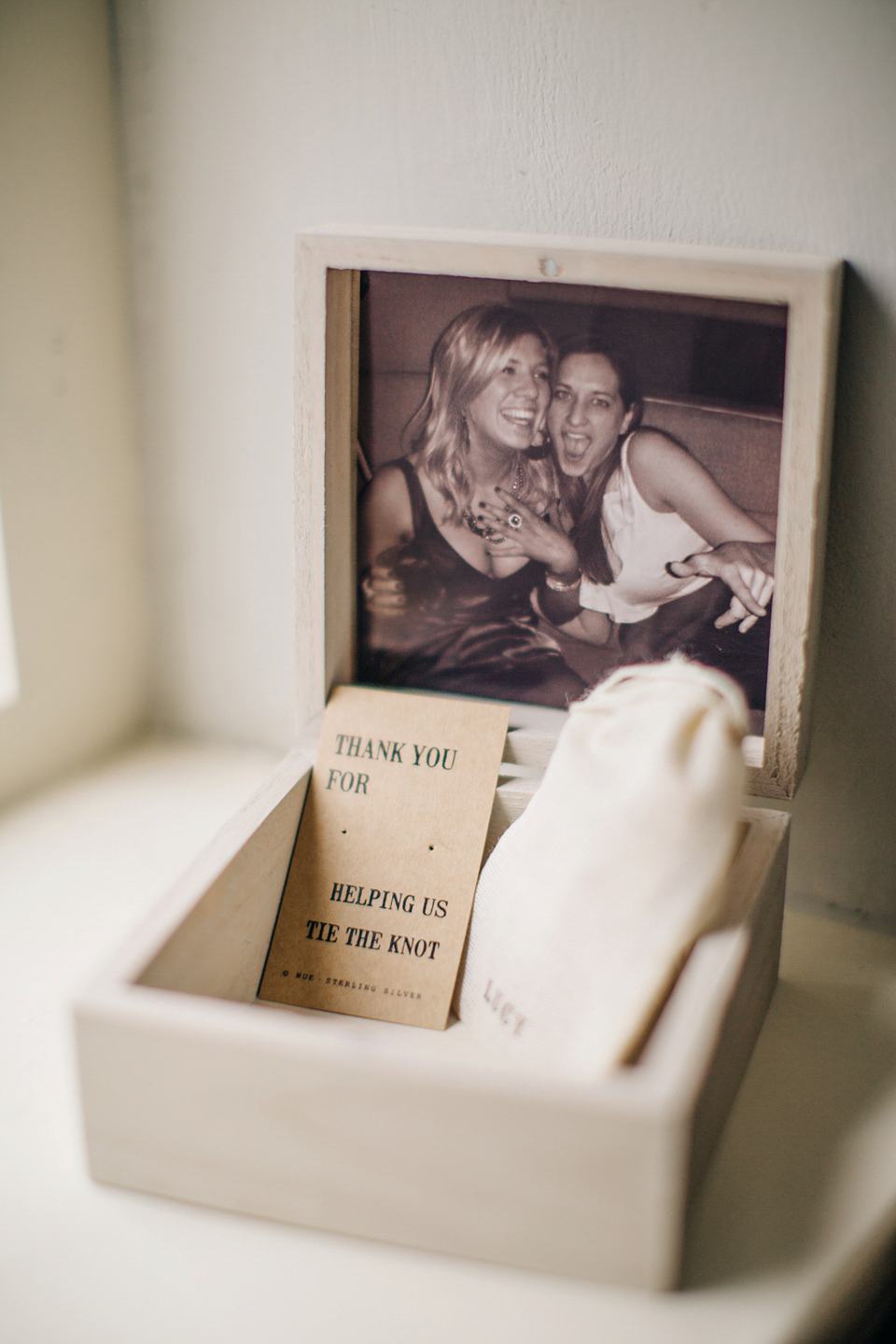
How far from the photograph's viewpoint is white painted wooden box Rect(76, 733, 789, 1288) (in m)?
0.54

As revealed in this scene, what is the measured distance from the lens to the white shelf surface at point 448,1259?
565mm

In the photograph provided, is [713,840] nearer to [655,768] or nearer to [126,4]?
[655,768]

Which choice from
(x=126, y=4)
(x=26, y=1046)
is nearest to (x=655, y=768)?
(x=26, y=1046)

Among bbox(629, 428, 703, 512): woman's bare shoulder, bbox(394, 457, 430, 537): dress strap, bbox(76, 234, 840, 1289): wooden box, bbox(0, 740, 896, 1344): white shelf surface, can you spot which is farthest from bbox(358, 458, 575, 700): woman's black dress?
bbox(0, 740, 896, 1344): white shelf surface

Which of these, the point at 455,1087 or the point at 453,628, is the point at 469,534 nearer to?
the point at 453,628

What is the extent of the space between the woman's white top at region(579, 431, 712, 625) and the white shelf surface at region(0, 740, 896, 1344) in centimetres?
31

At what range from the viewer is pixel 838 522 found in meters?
0.86

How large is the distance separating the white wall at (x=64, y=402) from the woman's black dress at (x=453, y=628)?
0.34 metres

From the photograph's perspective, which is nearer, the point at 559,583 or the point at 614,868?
the point at 614,868

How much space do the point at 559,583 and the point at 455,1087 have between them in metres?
0.46

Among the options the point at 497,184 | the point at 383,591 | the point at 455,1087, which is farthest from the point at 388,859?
the point at 497,184

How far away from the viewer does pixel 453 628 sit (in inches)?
37.4

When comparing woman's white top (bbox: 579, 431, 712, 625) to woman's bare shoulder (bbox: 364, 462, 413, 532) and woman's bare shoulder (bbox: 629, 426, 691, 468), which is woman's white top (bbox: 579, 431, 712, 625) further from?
woman's bare shoulder (bbox: 364, 462, 413, 532)

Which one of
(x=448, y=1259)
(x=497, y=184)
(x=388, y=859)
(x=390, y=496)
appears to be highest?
(x=497, y=184)
